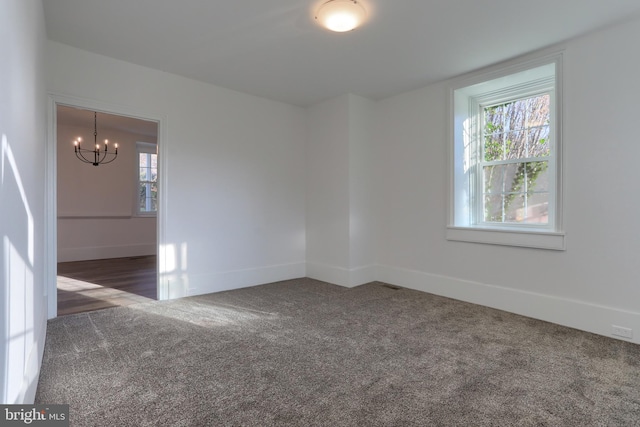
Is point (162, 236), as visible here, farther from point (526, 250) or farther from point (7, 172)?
point (526, 250)

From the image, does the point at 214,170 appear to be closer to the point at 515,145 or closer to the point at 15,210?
the point at 15,210

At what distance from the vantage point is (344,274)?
4379 mm

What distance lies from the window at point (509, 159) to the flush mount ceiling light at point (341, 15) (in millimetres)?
1765

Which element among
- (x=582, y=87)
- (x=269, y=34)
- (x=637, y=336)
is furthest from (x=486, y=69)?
(x=637, y=336)

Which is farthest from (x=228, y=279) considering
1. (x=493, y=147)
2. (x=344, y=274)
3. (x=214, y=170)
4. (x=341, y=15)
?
(x=493, y=147)

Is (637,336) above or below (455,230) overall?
below

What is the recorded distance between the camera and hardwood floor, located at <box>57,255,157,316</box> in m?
3.64

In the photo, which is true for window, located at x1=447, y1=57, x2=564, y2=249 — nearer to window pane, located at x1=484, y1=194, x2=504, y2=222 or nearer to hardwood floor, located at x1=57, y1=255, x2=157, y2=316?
window pane, located at x1=484, y1=194, x2=504, y2=222

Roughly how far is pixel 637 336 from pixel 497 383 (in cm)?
153

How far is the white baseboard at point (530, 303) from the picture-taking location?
2.72 meters

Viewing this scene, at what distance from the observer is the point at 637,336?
2.59 m

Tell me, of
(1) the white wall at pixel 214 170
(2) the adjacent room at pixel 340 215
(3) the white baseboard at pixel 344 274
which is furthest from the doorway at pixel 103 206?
(3) the white baseboard at pixel 344 274

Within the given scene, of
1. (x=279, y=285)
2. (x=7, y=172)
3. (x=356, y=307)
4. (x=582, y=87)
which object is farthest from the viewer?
(x=279, y=285)

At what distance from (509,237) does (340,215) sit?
199 cm
